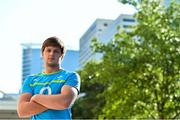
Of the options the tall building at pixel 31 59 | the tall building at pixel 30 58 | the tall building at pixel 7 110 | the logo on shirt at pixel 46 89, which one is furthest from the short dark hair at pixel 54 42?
the tall building at pixel 30 58

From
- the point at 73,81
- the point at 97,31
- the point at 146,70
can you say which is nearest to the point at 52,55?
the point at 73,81

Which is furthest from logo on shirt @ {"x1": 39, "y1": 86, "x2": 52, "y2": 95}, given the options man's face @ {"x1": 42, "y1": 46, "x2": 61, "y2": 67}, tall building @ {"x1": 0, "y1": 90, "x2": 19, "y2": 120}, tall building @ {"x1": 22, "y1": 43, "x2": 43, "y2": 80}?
tall building @ {"x1": 22, "y1": 43, "x2": 43, "y2": 80}

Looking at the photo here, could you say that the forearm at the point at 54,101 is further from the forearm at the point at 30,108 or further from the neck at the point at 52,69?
the neck at the point at 52,69

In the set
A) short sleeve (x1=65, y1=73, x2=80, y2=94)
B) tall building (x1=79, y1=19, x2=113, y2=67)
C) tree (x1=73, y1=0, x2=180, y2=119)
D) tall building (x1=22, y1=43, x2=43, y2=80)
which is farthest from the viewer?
tall building (x1=22, y1=43, x2=43, y2=80)

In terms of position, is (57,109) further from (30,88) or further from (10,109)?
(10,109)

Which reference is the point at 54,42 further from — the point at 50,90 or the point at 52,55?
the point at 50,90

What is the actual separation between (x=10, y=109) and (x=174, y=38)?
23.2ft

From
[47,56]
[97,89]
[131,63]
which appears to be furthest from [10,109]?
[97,89]

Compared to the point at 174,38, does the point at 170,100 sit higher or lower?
lower

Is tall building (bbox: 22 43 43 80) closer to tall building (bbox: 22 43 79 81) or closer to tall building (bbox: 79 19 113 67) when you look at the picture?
tall building (bbox: 22 43 79 81)

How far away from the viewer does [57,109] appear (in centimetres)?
249

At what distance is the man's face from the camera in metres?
2.56

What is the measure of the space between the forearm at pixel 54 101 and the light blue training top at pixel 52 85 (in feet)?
0.15

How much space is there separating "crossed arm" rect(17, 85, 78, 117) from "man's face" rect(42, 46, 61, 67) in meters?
0.14
